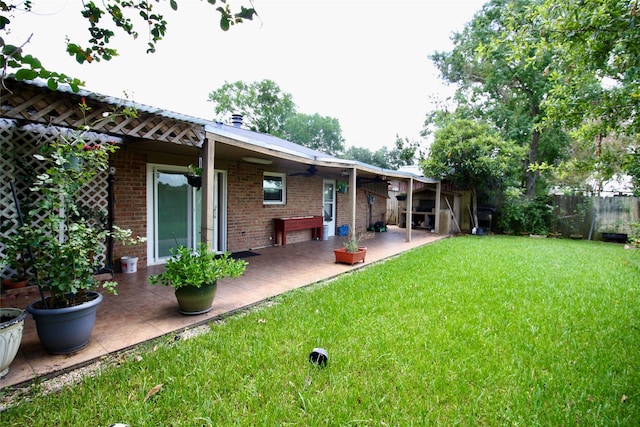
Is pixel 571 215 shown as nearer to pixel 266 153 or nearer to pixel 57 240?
pixel 266 153

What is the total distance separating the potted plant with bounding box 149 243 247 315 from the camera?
3.41 m

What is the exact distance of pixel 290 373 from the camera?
7.88 ft

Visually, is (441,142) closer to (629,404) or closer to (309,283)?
(309,283)

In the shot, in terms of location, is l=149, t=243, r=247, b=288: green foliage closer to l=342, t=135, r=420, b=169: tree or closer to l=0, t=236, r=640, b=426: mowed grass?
l=0, t=236, r=640, b=426: mowed grass

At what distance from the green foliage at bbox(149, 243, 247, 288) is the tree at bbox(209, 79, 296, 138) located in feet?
103

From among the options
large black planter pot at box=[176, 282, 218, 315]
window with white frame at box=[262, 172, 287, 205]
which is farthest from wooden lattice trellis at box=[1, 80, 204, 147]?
window with white frame at box=[262, 172, 287, 205]

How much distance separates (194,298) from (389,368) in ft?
7.52

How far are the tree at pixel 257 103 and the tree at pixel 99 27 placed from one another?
31.9m

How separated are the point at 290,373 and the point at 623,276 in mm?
6694

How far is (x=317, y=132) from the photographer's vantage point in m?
39.5

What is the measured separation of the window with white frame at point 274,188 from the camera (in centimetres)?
843

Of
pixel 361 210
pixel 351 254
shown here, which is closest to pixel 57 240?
pixel 351 254

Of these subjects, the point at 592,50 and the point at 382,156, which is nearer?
the point at 592,50

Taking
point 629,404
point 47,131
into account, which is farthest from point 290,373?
point 47,131
